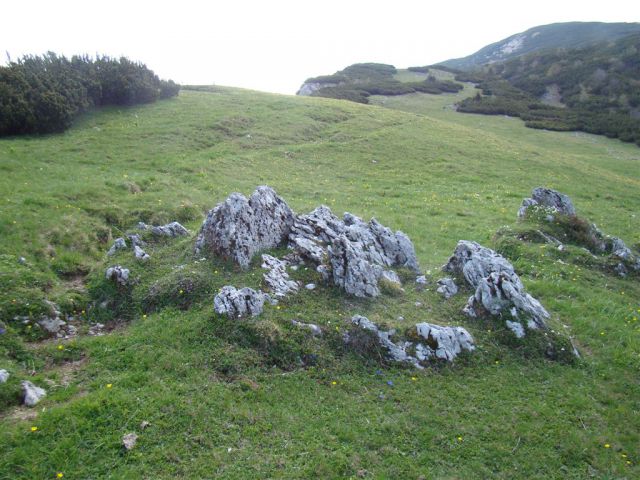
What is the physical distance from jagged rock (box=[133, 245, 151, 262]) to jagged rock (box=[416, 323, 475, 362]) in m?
12.0

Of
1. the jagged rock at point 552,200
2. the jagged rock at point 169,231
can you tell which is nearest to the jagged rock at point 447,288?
the jagged rock at point 169,231

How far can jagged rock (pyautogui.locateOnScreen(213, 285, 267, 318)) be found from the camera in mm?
14383

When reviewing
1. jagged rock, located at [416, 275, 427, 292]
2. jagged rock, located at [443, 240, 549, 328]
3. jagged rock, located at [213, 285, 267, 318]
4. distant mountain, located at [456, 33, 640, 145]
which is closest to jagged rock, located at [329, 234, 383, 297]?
jagged rock, located at [416, 275, 427, 292]

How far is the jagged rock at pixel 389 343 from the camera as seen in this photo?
1420cm

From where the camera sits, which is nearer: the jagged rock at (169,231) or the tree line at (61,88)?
the jagged rock at (169,231)

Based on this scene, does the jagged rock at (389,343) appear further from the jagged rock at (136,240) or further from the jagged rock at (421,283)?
the jagged rock at (136,240)

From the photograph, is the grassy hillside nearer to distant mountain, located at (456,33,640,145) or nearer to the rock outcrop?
the rock outcrop

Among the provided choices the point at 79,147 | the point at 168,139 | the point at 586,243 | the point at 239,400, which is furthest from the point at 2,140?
the point at 586,243

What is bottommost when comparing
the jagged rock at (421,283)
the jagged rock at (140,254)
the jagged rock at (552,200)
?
the jagged rock at (421,283)

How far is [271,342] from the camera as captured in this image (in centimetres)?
1366

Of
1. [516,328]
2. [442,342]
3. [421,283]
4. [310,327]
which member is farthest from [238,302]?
[516,328]

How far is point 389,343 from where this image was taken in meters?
14.5

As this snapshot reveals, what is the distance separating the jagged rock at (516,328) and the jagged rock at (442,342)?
72.7 inches

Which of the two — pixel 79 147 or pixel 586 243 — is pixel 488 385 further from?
pixel 79 147
